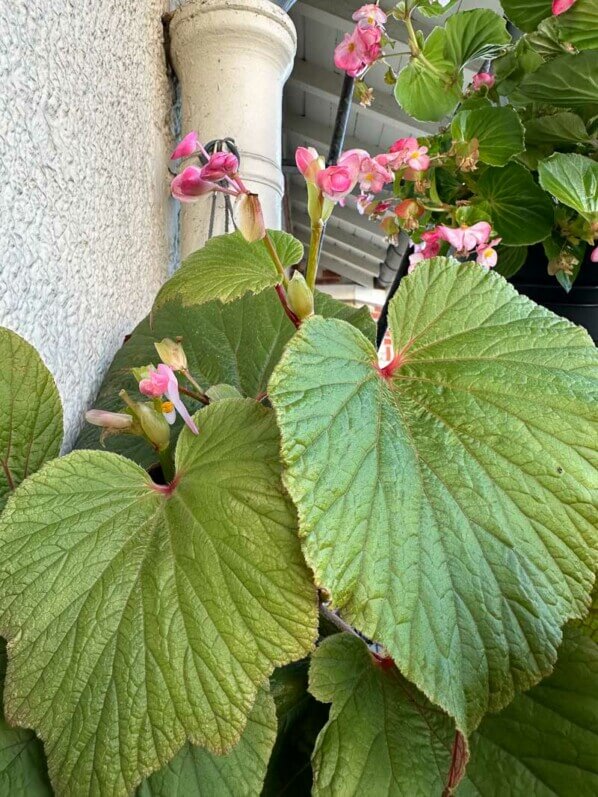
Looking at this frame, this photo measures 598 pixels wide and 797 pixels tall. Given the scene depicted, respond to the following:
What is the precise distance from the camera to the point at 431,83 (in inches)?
33.7

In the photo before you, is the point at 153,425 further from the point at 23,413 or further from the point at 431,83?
the point at 431,83

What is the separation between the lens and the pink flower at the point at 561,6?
2.05 feet

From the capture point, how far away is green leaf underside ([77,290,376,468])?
0.55 m

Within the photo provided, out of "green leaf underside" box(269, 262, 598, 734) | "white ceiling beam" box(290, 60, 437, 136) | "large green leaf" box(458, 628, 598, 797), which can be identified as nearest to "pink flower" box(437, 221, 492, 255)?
"green leaf underside" box(269, 262, 598, 734)

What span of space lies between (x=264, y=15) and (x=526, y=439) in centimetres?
91

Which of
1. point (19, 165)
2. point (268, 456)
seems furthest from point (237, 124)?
point (268, 456)

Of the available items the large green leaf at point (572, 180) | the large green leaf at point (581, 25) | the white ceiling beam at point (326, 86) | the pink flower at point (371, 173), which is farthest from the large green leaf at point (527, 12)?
the white ceiling beam at point (326, 86)

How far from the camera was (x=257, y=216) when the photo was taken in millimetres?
393

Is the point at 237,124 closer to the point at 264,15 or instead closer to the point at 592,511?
the point at 264,15

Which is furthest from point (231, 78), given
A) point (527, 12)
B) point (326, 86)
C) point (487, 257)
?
point (326, 86)

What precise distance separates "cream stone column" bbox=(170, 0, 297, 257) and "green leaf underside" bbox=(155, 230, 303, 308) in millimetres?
529

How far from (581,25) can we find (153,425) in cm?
60

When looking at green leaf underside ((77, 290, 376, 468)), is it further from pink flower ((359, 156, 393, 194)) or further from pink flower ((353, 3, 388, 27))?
pink flower ((353, 3, 388, 27))

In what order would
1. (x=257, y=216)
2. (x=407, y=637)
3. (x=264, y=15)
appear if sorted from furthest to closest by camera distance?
(x=264, y=15) → (x=257, y=216) → (x=407, y=637)
